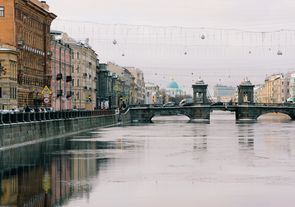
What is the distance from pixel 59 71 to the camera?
123000 mm

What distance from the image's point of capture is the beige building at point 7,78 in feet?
276

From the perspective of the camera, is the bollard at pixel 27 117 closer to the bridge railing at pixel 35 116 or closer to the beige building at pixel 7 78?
the bridge railing at pixel 35 116

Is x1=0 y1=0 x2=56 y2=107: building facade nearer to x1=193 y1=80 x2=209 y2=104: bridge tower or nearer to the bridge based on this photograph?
the bridge

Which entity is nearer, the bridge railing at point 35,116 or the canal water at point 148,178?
the canal water at point 148,178

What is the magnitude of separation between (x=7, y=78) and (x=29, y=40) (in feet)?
49.5

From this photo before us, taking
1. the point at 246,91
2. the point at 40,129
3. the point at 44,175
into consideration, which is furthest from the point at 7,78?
the point at 246,91

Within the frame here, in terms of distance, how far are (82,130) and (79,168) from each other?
51.0 metres

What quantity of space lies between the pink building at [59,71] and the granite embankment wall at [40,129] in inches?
936

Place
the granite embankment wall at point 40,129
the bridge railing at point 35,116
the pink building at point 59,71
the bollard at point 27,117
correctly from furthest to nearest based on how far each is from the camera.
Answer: the pink building at point 59,71, the bollard at point 27,117, the bridge railing at point 35,116, the granite embankment wall at point 40,129

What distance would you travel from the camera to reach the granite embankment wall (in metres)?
49.0

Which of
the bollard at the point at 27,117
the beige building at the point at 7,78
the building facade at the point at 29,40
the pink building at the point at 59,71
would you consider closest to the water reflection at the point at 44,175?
the bollard at the point at 27,117

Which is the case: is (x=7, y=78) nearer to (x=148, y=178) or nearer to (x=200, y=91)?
(x=148, y=178)

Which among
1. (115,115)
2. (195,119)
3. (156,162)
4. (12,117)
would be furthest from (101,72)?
(156,162)

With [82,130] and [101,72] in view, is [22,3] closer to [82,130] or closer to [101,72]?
[82,130]
